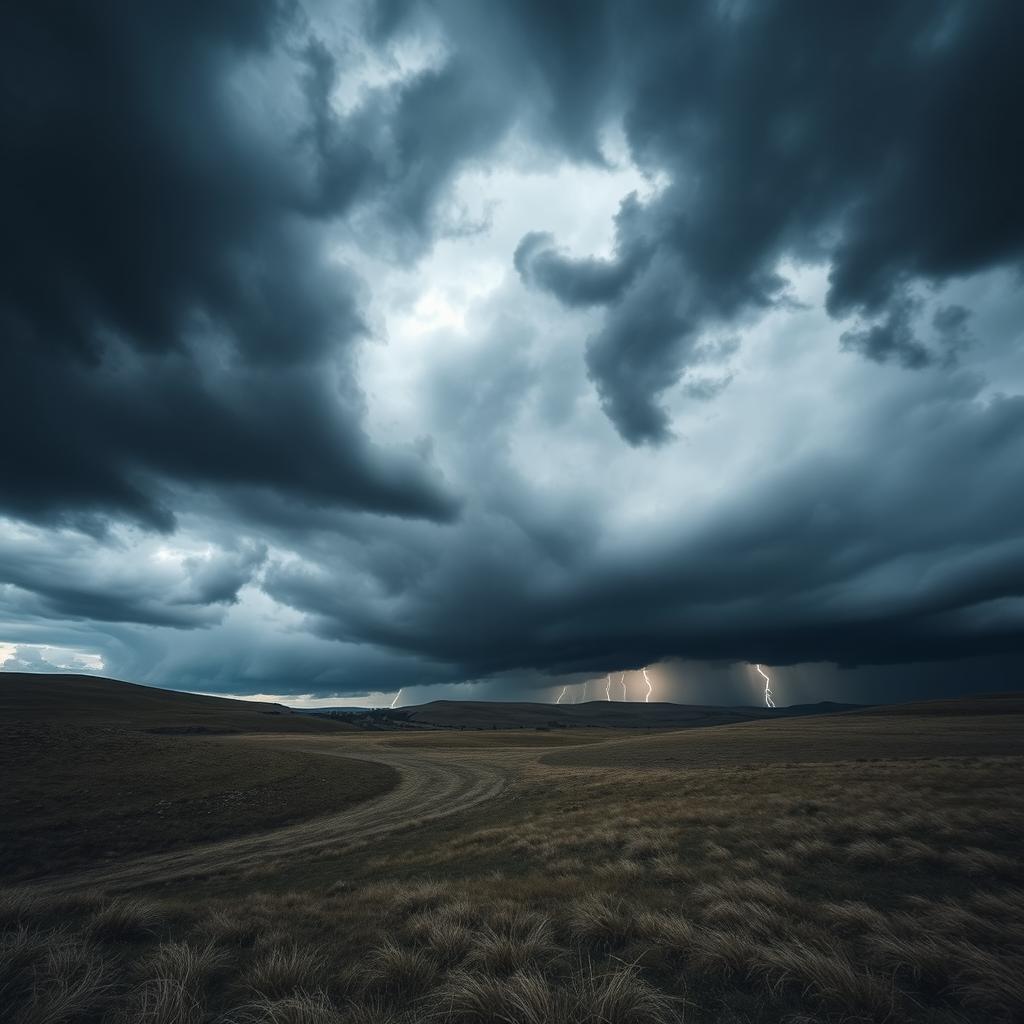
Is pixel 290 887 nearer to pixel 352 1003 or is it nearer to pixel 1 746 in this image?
pixel 352 1003

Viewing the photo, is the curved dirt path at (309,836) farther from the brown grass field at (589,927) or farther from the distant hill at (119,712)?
the distant hill at (119,712)

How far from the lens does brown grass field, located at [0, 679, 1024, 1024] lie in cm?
536

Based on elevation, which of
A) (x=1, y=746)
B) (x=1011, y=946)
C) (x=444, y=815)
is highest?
(x=1, y=746)

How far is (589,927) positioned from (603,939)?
237mm

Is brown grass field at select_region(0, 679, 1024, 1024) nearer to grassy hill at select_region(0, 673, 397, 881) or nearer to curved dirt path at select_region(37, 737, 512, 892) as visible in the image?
curved dirt path at select_region(37, 737, 512, 892)

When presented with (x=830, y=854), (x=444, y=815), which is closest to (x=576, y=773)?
(x=444, y=815)

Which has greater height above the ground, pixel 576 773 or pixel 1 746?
pixel 1 746

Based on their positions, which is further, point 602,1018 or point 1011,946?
Answer: point 1011,946

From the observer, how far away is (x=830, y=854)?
1228cm

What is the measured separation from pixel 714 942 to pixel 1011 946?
390 cm

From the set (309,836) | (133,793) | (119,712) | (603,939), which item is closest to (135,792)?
(133,793)

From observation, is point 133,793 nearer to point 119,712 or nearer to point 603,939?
point 603,939

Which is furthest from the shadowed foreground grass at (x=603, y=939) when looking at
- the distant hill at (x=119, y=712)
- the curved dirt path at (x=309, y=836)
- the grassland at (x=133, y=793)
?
the distant hill at (x=119, y=712)

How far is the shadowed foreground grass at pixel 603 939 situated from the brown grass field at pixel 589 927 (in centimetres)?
4
